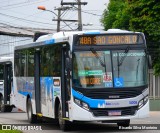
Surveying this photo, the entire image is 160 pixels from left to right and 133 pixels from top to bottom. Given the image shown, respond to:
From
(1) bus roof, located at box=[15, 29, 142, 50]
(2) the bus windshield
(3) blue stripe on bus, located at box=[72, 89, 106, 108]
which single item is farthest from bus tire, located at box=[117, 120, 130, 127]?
(1) bus roof, located at box=[15, 29, 142, 50]

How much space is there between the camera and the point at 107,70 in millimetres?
18406

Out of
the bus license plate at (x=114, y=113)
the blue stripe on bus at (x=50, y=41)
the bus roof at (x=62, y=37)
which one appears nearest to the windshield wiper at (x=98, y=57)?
the bus roof at (x=62, y=37)

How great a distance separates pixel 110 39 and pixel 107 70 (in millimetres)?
1093

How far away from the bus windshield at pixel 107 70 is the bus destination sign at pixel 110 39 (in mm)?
327

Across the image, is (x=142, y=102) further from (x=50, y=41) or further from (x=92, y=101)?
(x=50, y=41)

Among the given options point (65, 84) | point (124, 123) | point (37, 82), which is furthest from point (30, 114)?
point (65, 84)

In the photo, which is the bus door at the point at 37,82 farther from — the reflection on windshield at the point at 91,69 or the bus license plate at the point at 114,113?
the bus license plate at the point at 114,113

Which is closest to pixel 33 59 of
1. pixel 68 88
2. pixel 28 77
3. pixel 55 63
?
pixel 28 77

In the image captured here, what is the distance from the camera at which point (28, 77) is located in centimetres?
2402

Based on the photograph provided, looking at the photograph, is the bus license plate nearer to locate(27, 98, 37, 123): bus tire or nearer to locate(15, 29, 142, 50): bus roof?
locate(15, 29, 142, 50): bus roof

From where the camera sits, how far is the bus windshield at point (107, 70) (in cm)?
1838

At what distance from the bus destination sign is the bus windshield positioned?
1.07 ft

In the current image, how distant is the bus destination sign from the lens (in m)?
18.8

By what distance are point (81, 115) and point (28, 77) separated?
20.4 feet
